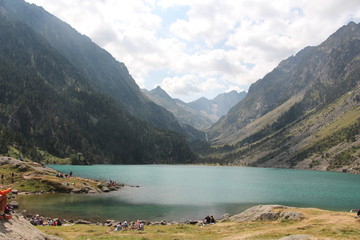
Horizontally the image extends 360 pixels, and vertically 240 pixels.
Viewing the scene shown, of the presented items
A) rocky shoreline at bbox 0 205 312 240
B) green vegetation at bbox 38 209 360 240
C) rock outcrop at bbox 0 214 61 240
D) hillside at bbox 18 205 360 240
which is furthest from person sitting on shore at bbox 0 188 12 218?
hillside at bbox 18 205 360 240

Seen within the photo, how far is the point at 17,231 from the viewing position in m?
25.3

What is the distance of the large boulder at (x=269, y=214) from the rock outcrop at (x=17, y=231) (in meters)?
37.7

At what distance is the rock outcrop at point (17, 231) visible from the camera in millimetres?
24100

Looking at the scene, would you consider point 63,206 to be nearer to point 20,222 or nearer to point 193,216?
point 193,216

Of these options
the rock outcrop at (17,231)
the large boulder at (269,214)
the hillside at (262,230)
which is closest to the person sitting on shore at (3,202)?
the rock outcrop at (17,231)

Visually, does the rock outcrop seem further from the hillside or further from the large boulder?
the large boulder

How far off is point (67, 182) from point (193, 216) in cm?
5345

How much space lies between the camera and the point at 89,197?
317 ft

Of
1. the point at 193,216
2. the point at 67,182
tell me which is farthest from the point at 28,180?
the point at 193,216

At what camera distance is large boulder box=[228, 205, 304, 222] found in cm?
5161

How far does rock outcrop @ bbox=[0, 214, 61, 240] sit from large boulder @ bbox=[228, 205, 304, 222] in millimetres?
37682

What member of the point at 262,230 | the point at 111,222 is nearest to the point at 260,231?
the point at 262,230

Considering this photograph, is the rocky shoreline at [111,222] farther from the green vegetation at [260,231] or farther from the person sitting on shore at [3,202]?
the green vegetation at [260,231]

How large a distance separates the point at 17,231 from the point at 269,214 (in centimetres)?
4176
